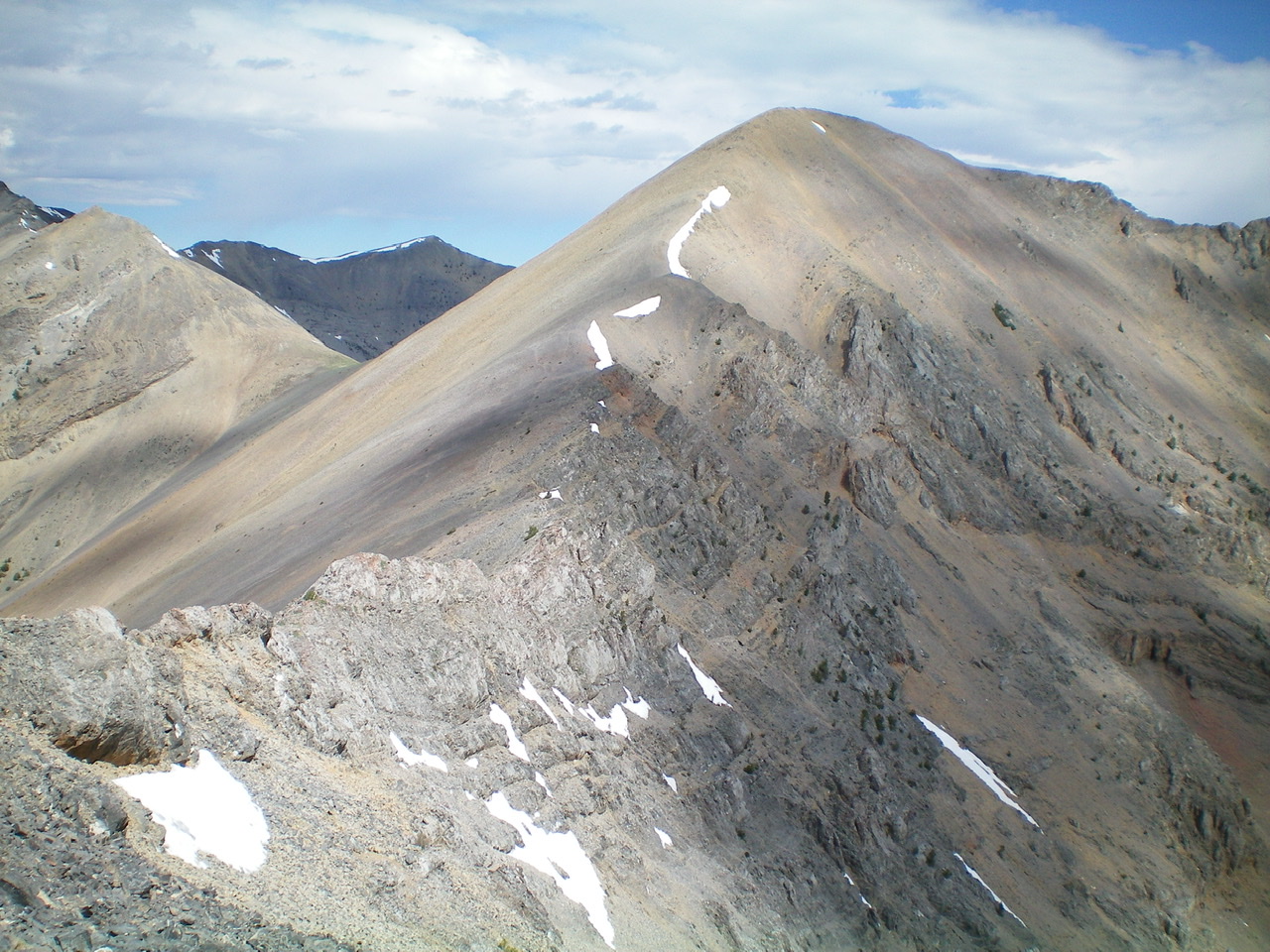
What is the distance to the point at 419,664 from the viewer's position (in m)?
25.4

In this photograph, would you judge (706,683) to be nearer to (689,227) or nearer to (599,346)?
(599,346)

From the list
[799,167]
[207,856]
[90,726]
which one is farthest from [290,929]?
[799,167]

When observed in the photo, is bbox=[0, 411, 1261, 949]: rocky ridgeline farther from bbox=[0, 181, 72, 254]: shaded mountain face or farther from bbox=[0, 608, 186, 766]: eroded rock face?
bbox=[0, 181, 72, 254]: shaded mountain face

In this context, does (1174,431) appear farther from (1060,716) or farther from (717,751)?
(717,751)

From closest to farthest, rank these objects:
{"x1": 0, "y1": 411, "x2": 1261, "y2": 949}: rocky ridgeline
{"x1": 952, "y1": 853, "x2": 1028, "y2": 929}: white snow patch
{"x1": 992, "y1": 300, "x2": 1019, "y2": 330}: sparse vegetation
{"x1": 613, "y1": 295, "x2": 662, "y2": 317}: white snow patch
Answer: {"x1": 0, "y1": 411, "x2": 1261, "y2": 949}: rocky ridgeline < {"x1": 952, "y1": 853, "x2": 1028, "y2": 929}: white snow patch < {"x1": 613, "y1": 295, "x2": 662, "y2": 317}: white snow patch < {"x1": 992, "y1": 300, "x2": 1019, "y2": 330}: sparse vegetation

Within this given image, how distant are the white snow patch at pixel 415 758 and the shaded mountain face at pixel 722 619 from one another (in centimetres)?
17

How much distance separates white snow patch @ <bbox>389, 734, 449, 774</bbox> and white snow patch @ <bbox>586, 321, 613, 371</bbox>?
2503 centimetres

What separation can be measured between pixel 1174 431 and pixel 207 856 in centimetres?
6999

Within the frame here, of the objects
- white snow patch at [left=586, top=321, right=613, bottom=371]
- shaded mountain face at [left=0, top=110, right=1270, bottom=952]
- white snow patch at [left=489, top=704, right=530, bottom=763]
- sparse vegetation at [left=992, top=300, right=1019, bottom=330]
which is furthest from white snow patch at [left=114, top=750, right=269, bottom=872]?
sparse vegetation at [left=992, top=300, right=1019, bottom=330]

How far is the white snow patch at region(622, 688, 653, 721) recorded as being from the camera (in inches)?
1187

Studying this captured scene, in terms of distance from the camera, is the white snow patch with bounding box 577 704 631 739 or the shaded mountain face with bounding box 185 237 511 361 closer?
the white snow patch with bounding box 577 704 631 739

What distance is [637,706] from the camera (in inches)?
1197

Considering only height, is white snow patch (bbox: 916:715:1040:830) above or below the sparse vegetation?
below

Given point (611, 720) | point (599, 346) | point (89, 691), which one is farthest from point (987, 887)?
point (89, 691)
